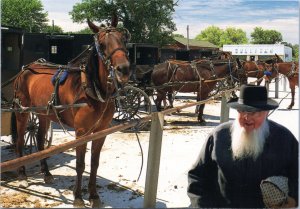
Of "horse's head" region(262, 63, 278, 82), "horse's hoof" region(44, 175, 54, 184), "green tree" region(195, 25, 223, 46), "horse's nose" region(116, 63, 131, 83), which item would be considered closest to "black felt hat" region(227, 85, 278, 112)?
"horse's nose" region(116, 63, 131, 83)

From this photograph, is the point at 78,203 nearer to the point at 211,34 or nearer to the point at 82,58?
the point at 82,58

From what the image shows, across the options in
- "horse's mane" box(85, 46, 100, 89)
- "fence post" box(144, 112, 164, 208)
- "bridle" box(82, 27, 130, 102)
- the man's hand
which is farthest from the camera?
"horse's mane" box(85, 46, 100, 89)

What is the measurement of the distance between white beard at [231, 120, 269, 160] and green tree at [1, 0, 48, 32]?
2112 inches

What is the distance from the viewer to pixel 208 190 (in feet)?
9.62

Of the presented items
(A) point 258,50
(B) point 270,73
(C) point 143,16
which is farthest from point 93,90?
(A) point 258,50

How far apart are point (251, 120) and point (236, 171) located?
16.0 inches

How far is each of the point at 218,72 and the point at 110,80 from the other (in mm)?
8799

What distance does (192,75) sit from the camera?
12.8 m

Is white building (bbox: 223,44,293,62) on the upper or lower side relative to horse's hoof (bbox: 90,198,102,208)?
upper

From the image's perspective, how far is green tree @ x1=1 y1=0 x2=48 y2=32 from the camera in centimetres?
5456

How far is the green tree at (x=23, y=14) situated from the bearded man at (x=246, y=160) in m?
53.6

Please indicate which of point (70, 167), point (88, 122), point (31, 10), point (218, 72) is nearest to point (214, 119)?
point (218, 72)

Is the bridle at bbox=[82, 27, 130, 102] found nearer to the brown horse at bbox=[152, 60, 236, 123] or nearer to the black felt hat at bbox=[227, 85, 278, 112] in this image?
the black felt hat at bbox=[227, 85, 278, 112]

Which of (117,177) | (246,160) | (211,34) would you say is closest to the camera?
(246,160)
